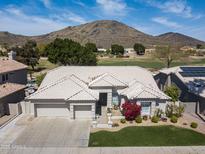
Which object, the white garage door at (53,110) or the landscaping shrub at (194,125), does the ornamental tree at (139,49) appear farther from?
the landscaping shrub at (194,125)

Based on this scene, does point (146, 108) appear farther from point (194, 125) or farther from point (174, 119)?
point (194, 125)

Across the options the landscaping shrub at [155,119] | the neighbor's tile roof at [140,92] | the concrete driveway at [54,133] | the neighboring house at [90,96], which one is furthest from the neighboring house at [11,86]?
the landscaping shrub at [155,119]

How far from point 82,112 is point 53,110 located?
3.75m

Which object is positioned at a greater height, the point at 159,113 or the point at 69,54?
the point at 69,54

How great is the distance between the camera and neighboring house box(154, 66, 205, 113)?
29.2 m

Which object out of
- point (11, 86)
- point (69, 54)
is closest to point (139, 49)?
point (69, 54)

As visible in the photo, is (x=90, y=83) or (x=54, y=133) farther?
(x=90, y=83)

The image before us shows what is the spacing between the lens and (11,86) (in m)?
31.6

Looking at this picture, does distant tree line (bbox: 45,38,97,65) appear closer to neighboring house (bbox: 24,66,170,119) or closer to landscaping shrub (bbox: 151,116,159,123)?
neighboring house (bbox: 24,66,170,119)

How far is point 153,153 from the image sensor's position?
18.8 metres

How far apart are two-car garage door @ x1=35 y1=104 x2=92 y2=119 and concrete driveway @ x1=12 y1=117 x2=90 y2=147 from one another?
0.87 m

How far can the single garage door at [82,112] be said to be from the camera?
89.0 ft

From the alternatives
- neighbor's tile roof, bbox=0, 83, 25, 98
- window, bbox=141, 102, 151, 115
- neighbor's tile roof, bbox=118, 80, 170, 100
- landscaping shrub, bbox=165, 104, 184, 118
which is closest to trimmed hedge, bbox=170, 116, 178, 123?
landscaping shrub, bbox=165, 104, 184, 118

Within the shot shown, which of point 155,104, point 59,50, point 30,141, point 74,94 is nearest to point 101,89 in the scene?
point 74,94
